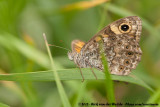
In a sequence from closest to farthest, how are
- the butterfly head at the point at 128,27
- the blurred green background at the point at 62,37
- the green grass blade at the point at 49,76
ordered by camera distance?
1. the green grass blade at the point at 49,76
2. the butterfly head at the point at 128,27
3. the blurred green background at the point at 62,37

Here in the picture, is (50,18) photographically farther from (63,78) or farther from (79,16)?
(63,78)

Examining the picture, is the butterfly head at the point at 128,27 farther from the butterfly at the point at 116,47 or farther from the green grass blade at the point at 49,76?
the green grass blade at the point at 49,76

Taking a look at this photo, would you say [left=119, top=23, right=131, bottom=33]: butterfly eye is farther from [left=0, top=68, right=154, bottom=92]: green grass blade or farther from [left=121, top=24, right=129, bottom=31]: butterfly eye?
[left=0, top=68, right=154, bottom=92]: green grass blade

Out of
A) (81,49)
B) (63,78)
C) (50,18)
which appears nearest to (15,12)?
(50,18)

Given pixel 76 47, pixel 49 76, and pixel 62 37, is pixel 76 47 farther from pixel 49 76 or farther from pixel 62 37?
pixel 62 37

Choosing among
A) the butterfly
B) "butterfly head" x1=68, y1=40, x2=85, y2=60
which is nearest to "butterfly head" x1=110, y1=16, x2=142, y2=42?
the butterfly

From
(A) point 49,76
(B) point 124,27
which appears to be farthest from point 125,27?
Result: (A) point 49,76

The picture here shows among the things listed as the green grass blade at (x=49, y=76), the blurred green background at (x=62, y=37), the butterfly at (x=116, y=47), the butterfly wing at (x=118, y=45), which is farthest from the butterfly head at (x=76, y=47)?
the green grass blade at (x=49, y=76)
